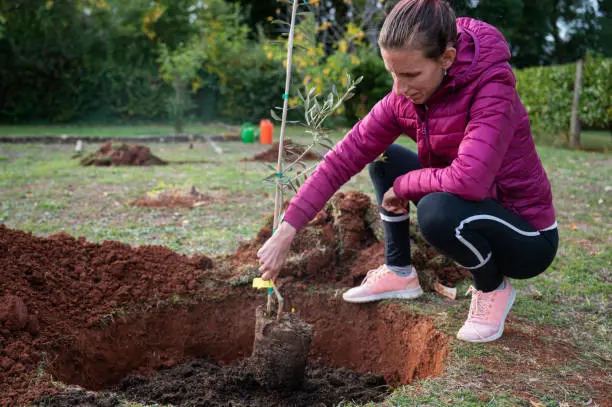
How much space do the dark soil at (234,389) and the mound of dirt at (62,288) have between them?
0.34m

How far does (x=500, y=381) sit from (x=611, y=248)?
105 inches

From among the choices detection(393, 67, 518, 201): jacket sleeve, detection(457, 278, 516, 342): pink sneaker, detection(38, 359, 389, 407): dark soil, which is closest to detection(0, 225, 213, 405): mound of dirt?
detection(38, 359, 389, 407): dark soil

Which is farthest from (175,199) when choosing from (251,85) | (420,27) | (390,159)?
(251,85)

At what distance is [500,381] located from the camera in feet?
7.07

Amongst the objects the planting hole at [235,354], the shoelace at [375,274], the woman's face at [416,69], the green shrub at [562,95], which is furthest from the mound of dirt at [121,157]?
the green shrub at [562,95]

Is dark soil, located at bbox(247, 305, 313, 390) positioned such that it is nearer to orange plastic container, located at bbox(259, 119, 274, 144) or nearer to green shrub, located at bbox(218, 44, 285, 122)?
orange plastic container, located at bbox(259, 119, 274, 144)

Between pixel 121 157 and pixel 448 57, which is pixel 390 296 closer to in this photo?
pixel 448 57

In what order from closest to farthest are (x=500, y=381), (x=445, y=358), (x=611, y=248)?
(x=500, y=381)
(x=445, y=358)
(x=611, y=248)

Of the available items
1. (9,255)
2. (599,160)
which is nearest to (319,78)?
(599,160)

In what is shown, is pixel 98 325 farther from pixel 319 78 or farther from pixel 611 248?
pixel 319 78

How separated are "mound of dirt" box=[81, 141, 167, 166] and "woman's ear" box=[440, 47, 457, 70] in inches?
301

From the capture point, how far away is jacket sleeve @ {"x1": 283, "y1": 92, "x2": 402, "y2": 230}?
2404 millimetres

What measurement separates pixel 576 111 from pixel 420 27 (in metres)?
12.2

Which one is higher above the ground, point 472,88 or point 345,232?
point 472,88
